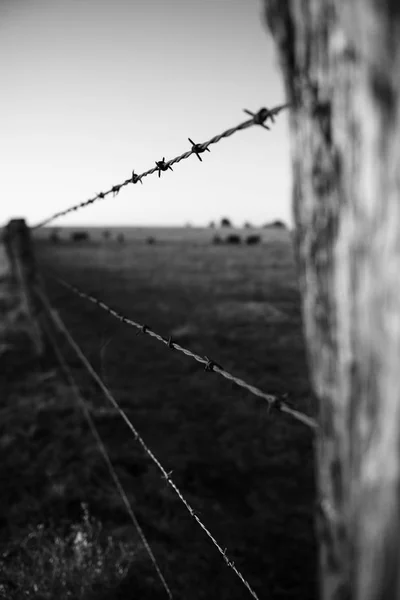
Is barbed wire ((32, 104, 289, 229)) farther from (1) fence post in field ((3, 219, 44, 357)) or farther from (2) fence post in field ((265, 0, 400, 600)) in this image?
(1) fence post in field ((3, 219, 44, 357))

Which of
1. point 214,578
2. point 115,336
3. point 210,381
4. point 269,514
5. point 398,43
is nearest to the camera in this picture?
point 398,43

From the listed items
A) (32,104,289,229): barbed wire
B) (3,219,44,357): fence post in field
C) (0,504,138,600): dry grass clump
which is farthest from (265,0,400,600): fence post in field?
(3,219,44,357): fence post in field

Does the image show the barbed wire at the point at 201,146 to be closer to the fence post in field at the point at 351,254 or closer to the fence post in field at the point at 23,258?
the fence post in field at the point at 351,254

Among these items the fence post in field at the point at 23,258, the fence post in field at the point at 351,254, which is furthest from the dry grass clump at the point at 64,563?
the fence post in field at the point at 23,258

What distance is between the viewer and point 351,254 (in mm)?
489

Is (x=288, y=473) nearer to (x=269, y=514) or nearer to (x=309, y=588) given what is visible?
(x=269, y=514)

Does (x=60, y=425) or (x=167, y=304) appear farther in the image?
(x=167, y=304)

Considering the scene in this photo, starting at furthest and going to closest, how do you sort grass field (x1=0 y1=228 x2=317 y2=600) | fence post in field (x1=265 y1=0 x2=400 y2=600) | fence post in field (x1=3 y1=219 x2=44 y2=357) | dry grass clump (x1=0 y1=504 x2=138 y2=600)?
1. fence post in field (x1=3 y1=219 x2=44 y2=357)
2. grass field (x1=0 y1=228 x2=317 y2=600)
3. dry grass clump (x1=0 y1=504 x2=138 y2=600)
4. fence post in field (x1=265 y1=0 x2=400 y2=600)

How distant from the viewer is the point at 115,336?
25.7ft

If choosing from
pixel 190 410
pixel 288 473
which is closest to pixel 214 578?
pixel 288 473

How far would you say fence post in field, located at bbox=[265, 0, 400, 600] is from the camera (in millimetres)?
422

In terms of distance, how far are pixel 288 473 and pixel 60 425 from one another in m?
2.69

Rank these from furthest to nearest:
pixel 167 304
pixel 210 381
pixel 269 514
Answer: pixel 167 304, pixel 210 381, pixel 269 514

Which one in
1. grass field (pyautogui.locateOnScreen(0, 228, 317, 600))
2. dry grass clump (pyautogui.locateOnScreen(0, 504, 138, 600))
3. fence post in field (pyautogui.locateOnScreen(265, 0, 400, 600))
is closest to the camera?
fence post in field (pyautogui.locateOnScreen(265, 0, 400, 600))
